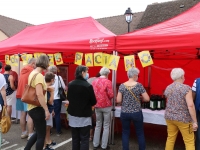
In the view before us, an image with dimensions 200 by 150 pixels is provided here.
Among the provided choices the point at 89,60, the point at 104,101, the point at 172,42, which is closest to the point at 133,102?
the point at 104,101

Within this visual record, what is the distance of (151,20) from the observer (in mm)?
16906

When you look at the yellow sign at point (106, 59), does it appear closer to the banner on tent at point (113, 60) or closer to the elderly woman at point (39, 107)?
the banner on tent at point (113, 60)

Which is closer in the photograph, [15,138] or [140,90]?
[140,90]

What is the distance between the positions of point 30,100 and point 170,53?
373cm

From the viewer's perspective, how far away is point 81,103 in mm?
2842

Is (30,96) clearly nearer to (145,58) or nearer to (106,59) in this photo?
(106,59)

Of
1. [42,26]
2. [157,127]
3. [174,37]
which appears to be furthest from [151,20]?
[174,37]

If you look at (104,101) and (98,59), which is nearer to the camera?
(104,101)

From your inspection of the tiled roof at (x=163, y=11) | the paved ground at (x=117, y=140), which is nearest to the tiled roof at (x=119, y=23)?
the tiled roof at (x=163, y=11)

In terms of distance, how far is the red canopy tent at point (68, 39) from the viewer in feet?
14.0

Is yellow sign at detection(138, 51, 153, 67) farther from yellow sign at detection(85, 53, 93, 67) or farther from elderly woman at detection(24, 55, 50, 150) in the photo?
elderly woman at detection(24, 55, 50, 150)

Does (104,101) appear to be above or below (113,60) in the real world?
below

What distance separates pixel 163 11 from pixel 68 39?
566 inches

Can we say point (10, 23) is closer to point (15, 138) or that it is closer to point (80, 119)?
point (15, 138)
